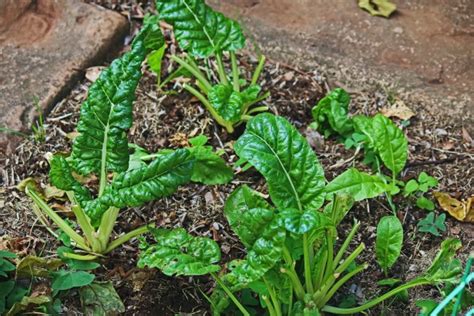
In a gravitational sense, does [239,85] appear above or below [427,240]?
above

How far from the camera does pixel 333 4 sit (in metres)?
3.48

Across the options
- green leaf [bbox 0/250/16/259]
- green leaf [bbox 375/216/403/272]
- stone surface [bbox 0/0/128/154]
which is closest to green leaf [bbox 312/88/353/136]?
green leaf [bbox 375/216/403/272]

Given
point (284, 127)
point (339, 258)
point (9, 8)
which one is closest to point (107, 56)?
point (9, 8)

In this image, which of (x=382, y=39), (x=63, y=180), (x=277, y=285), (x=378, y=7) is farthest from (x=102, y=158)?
(x=378, y=7)

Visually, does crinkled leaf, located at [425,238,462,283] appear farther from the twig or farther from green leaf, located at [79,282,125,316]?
green leaf, located at [79,282,125,316]

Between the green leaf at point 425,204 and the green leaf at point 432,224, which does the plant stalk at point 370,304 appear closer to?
the green leaf at point 432,224

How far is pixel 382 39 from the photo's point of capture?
334 centimetres

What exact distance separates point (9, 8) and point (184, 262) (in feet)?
5.38

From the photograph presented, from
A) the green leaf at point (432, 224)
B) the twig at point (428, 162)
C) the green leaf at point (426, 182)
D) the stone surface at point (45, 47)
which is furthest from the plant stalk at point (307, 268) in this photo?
the stone surface at point (45, 47)

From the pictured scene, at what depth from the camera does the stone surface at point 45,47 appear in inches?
119

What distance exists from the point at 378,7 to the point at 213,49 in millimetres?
958

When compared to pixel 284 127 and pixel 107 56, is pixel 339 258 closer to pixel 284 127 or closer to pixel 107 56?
pixel 284 127

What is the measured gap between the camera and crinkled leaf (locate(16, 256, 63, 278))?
92.4 inches

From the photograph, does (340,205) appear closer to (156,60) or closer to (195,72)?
(195,72)
